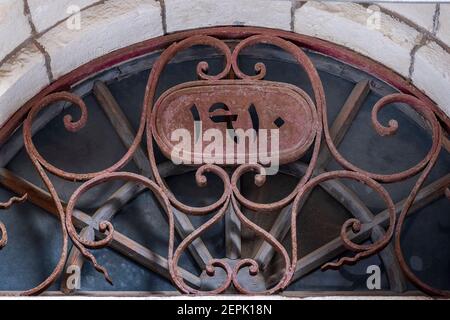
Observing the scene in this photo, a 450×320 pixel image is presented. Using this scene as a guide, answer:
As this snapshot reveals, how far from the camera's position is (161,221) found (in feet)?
13.8

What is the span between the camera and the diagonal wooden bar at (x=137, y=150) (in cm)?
412

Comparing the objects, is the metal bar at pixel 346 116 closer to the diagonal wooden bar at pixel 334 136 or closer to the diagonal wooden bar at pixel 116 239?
the diagonal wooden bar at pixel 334 136

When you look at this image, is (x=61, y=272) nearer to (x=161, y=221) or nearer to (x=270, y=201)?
(x=161, y=221)

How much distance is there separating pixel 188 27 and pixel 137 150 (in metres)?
A: 0.46

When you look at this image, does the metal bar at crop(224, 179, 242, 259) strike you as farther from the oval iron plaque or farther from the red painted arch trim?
the red painted arch trim

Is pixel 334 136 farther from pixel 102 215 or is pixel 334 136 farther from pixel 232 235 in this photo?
pixel 102 215

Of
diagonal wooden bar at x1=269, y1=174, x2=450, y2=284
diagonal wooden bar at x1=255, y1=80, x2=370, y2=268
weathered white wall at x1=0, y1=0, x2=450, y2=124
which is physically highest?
weathered white wall at x1=0, y1=0, x2=450, y2=124

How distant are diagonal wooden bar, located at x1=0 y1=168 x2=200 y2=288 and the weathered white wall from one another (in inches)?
8.6

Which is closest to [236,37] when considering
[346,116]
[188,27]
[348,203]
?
[188,27]

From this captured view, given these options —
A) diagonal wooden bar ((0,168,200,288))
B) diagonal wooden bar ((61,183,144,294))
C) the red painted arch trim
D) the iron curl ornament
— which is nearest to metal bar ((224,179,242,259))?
the iron curl ornament

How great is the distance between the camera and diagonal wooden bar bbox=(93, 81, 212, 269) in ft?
13.5

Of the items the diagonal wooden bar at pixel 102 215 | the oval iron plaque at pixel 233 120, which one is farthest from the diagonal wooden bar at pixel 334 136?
the diagonal wooden bar at pixel 102 215

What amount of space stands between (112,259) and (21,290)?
0.97ft

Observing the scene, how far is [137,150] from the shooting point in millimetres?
4227
